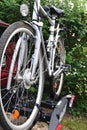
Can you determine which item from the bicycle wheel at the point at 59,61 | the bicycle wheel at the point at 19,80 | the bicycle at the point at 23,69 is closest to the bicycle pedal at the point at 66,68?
the bicycle wheel at the point at 59,61

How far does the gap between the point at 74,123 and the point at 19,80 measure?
1592mm

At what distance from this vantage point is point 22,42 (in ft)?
10.3

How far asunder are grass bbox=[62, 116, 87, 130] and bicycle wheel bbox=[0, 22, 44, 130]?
0.84 metres

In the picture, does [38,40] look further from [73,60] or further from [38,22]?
[73,60]

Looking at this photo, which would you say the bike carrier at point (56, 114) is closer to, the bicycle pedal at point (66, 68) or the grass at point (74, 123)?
the grass at point (74, 123)

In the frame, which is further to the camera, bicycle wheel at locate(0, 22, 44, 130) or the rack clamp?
bicycle wheel at locate(0, 22, 44, 130)

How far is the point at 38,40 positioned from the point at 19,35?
7.5 inches

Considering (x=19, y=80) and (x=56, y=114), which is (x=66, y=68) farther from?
(x=56, y=114)

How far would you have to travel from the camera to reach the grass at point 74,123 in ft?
13.7

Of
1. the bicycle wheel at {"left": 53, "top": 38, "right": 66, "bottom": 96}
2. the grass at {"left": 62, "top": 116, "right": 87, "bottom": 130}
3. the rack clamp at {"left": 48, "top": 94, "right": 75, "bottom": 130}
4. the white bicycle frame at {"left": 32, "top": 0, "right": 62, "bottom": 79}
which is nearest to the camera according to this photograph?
the rack clamp at {"left": 48, "top": 94, "right": 75, "bottom": 130}

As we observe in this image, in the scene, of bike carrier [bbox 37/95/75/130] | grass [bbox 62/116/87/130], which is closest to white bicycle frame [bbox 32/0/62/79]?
bike carrier [bbox 37/95/75/130]

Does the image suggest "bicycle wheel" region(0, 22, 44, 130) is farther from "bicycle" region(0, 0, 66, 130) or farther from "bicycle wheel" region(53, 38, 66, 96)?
"bicycle wheel" region(53, 38, 66, 96)

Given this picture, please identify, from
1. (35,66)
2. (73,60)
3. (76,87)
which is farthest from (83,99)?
(35,66)

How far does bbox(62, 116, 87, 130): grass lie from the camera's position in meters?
4.19
